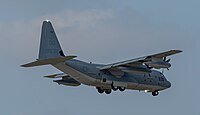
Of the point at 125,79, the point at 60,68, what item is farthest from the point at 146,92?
the point at 60,68

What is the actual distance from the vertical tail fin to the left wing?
5957mm

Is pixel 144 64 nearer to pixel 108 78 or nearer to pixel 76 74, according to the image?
pixel 108 78

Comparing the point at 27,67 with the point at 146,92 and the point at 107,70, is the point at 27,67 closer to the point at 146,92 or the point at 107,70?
the point at 107,70

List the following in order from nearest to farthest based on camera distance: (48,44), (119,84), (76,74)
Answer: (48,44)
(76,74)
(119,84)

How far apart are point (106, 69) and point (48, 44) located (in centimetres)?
752

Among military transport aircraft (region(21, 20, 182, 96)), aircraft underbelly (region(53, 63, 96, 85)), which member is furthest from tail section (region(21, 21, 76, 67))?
aircraft underbelly (region(53, 63, 96, 85))

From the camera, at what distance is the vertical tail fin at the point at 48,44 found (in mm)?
95688

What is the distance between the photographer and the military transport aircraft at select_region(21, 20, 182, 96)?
9569 cm

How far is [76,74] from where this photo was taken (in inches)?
3819

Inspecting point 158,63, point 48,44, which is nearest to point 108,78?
point 158,63

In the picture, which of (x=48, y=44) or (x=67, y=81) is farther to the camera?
(x=67, y=81)

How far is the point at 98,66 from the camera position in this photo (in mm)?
100500

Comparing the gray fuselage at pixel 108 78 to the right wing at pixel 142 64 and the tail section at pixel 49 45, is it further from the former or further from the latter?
the tail section at pixel 49 45

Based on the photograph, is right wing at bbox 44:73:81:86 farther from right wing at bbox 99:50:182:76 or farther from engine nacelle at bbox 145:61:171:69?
engine nacelle at bbox 145:61:171:69
